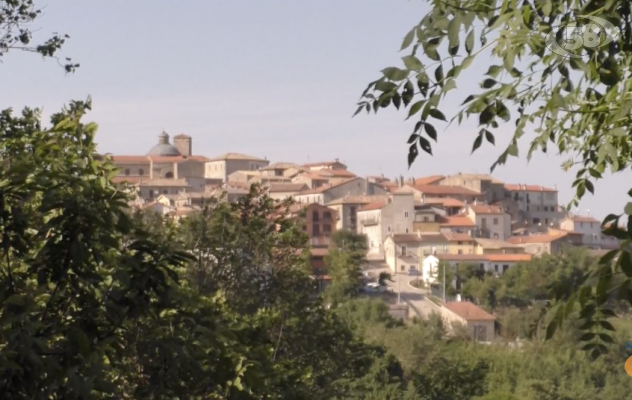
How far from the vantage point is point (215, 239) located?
15500 mm

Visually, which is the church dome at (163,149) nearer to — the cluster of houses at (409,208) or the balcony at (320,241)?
the cluster of houses at (409,208)

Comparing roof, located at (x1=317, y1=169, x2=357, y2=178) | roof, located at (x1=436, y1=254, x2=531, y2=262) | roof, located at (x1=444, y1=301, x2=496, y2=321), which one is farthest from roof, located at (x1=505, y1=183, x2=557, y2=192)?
roof, located at (x1=444, y1=301, x2=496, y2=321)

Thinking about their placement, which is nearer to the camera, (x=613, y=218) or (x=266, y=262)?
(x=613, y=218)

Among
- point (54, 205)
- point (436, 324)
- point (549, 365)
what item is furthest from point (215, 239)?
point (436, 324)

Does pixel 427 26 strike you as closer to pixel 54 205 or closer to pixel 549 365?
pixel 54 205

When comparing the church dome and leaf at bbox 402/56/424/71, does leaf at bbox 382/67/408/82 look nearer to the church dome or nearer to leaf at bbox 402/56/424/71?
leaf at bbox 402/56/424/71

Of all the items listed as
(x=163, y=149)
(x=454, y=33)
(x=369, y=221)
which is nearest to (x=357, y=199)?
(x=369, y=221)

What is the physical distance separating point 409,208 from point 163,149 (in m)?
41.3

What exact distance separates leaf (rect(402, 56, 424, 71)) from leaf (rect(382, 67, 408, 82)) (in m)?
0.02

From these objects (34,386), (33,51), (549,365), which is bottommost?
(549,365)

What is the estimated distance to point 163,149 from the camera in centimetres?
12850

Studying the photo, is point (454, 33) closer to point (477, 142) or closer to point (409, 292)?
point (477, 142)

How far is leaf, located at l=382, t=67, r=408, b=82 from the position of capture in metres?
3.47

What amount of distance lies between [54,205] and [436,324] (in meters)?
50.4
